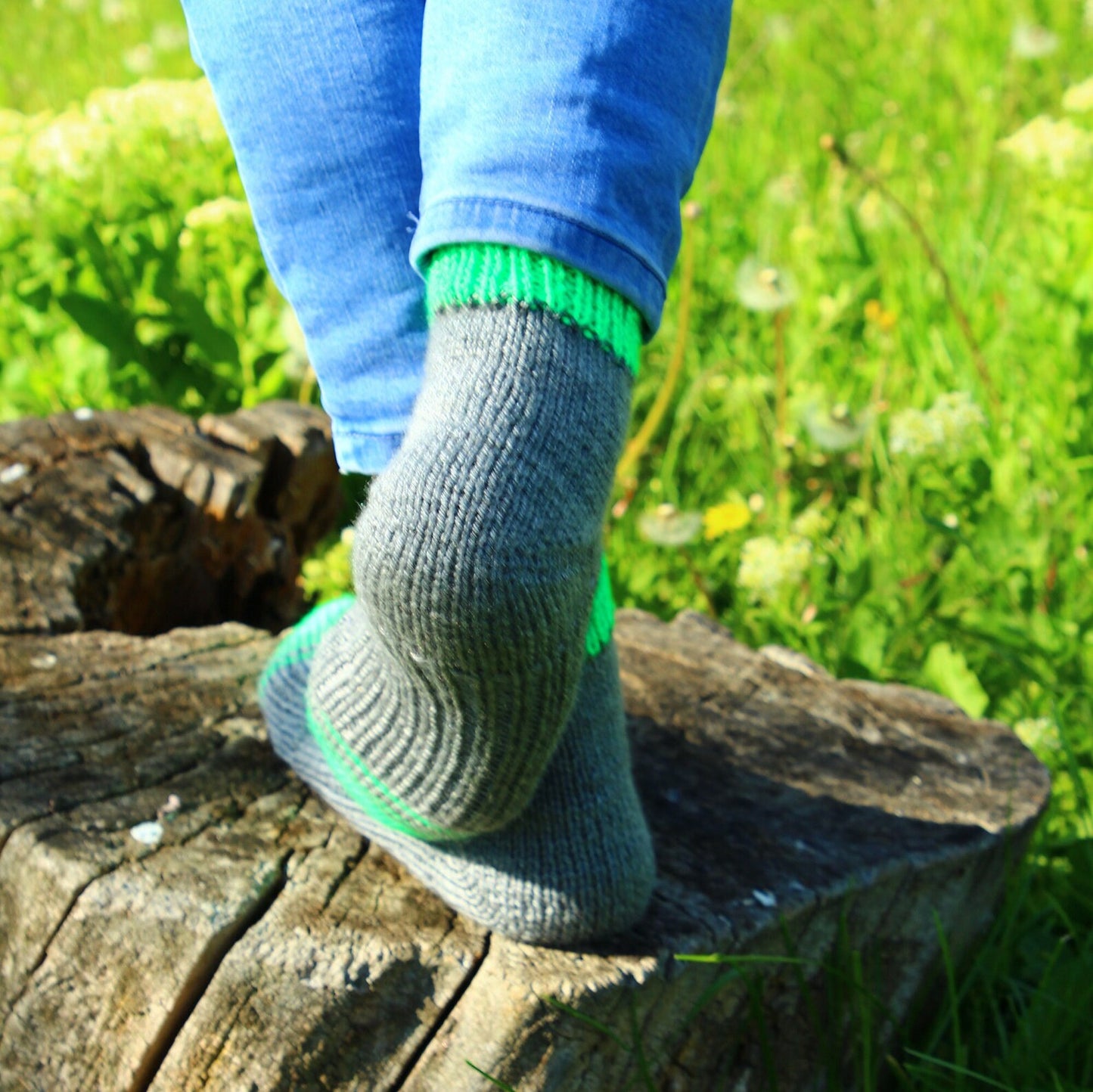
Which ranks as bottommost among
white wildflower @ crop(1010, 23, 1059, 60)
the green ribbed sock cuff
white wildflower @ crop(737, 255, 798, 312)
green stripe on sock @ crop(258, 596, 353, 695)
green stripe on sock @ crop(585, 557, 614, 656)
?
green stripe on sock @ crop(258, 596, 353, 695)

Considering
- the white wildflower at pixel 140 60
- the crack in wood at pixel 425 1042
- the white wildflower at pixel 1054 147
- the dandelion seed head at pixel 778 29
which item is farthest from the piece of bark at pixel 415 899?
the white wildflower at pixel 140 60

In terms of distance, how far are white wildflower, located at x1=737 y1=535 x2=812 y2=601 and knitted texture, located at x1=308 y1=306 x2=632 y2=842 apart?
30.6 inches

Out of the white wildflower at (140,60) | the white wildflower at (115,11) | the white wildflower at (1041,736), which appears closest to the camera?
the white wildflower at (1041,736)

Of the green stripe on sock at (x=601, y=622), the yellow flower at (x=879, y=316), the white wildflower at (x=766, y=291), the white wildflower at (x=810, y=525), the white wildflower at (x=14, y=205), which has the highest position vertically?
the white wildflower at (x=14, y=205)

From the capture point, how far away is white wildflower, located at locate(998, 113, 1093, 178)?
2.06m

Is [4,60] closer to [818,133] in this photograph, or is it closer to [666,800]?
[818,133]

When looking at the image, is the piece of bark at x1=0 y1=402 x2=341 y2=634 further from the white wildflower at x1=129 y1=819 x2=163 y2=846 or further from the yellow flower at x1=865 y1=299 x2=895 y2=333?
the yellow flower at x1=865 y1=299 x2=895 y2=333

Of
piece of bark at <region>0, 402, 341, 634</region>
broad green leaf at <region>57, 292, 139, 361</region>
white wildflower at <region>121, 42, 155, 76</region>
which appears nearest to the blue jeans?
piece of bark at <region>0, 402, 341, 634</region>

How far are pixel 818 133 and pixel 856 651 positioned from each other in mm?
1778

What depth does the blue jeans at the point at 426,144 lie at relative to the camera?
738mm

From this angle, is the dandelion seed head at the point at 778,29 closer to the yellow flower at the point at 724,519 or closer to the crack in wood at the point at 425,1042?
the yellow flower at the point at 724,519

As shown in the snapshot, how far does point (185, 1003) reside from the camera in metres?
0.93

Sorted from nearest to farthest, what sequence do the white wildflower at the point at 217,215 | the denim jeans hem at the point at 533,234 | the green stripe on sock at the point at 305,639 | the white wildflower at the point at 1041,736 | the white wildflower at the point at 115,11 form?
1. the denim jeans hem at the point at 533,234
2. the green stripe on sock at the point at 305,639
3. the white wildflower at the point at 1041,736
4. the white wildflower at the point at 217,215
5. the white wildflower at the point at 115,11

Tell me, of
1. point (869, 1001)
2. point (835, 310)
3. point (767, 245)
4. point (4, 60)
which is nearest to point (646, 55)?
point (869, 1001)
